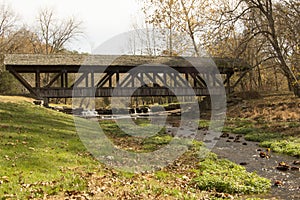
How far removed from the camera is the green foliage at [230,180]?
752 centimetres

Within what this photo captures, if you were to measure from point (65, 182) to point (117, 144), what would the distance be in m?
6.73

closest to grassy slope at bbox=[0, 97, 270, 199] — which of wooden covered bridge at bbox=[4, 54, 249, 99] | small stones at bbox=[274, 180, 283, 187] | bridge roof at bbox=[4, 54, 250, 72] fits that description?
small stones at bbox=[274, 180, 283, 187]

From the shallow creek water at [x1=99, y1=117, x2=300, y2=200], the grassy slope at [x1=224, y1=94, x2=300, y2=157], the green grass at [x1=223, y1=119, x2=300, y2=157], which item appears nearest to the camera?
the shallow creek water at [x1=99, y1=117, x2=300, y2=200]

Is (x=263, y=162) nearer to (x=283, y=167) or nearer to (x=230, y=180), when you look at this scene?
(x=283, y=167)

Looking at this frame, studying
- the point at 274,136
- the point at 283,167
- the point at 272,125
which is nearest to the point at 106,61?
the point at 272,125

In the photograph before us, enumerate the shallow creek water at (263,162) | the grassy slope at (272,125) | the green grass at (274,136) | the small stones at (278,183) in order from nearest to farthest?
1. the shallow creek water at (263,162)
2. the small stones at (278,183)
3. the green grass at (274,136)
4. the grassy slope at (272,125)

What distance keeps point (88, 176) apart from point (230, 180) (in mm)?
3627

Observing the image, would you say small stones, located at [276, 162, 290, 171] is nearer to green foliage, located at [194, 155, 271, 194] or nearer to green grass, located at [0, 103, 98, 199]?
green foliage, located at [194, 155, 271, 194]

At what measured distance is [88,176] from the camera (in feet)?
25.2

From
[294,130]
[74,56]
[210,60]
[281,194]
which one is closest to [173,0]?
[210,60]

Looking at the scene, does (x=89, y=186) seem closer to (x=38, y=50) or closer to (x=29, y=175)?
(x=29, y=175)

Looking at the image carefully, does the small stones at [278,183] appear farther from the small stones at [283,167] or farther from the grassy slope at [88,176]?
the small stones at [283,167]

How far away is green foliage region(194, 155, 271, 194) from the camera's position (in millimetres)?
7523

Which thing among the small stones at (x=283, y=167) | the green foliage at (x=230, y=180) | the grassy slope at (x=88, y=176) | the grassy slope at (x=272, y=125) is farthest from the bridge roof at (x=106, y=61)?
the grassy slope at (x=88, y=176)
